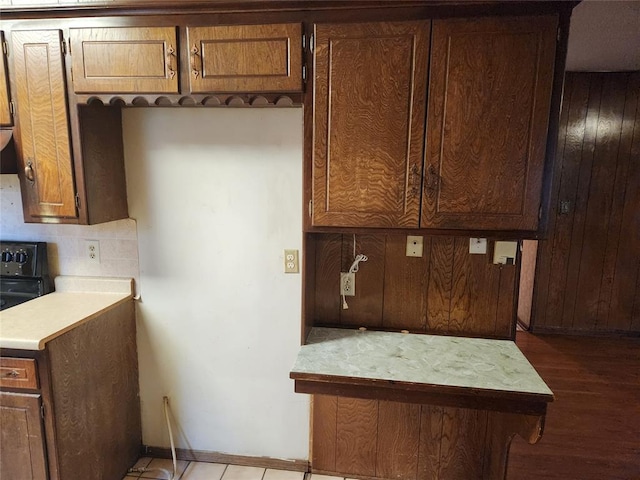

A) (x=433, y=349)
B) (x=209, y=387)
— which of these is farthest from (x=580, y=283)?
(x=209, y=387)

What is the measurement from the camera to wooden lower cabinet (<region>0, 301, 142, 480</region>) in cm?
158

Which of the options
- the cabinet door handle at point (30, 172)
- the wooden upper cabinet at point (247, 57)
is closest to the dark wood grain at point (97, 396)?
the cabinet door handle at point (30, 172)

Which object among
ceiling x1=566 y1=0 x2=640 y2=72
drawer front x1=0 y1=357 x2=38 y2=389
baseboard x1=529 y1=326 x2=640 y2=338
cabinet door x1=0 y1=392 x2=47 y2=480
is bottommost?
baseboard x1=529 y1=326 x2=640 y2=338

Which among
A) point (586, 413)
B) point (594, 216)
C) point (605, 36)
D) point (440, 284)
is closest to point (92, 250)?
point (440, 284)

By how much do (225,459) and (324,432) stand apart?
591mm

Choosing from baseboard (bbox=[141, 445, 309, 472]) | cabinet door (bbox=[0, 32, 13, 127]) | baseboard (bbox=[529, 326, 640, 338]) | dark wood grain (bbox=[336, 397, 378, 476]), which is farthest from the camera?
baseboard (bbox=[529, 326, 640, 338])

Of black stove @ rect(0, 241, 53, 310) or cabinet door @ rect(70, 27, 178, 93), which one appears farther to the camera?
black stove @ rect(0, 241, 53, 310)

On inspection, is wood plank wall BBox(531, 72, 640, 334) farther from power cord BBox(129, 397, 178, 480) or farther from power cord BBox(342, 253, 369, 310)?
power cord BBox(129, 397, 178, 480)

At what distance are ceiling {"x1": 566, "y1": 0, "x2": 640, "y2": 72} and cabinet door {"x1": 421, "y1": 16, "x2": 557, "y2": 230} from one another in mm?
1105

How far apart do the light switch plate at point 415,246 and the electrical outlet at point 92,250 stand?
1.57m

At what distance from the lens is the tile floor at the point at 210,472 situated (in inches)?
80.0

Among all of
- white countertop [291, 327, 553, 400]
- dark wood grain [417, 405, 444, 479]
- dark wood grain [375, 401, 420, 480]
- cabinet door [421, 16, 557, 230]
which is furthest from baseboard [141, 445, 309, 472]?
cabinet door [421, 16, 557, 230]

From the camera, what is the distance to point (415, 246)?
1.79m

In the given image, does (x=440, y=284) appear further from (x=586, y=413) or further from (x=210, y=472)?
(x=586, y=413)
